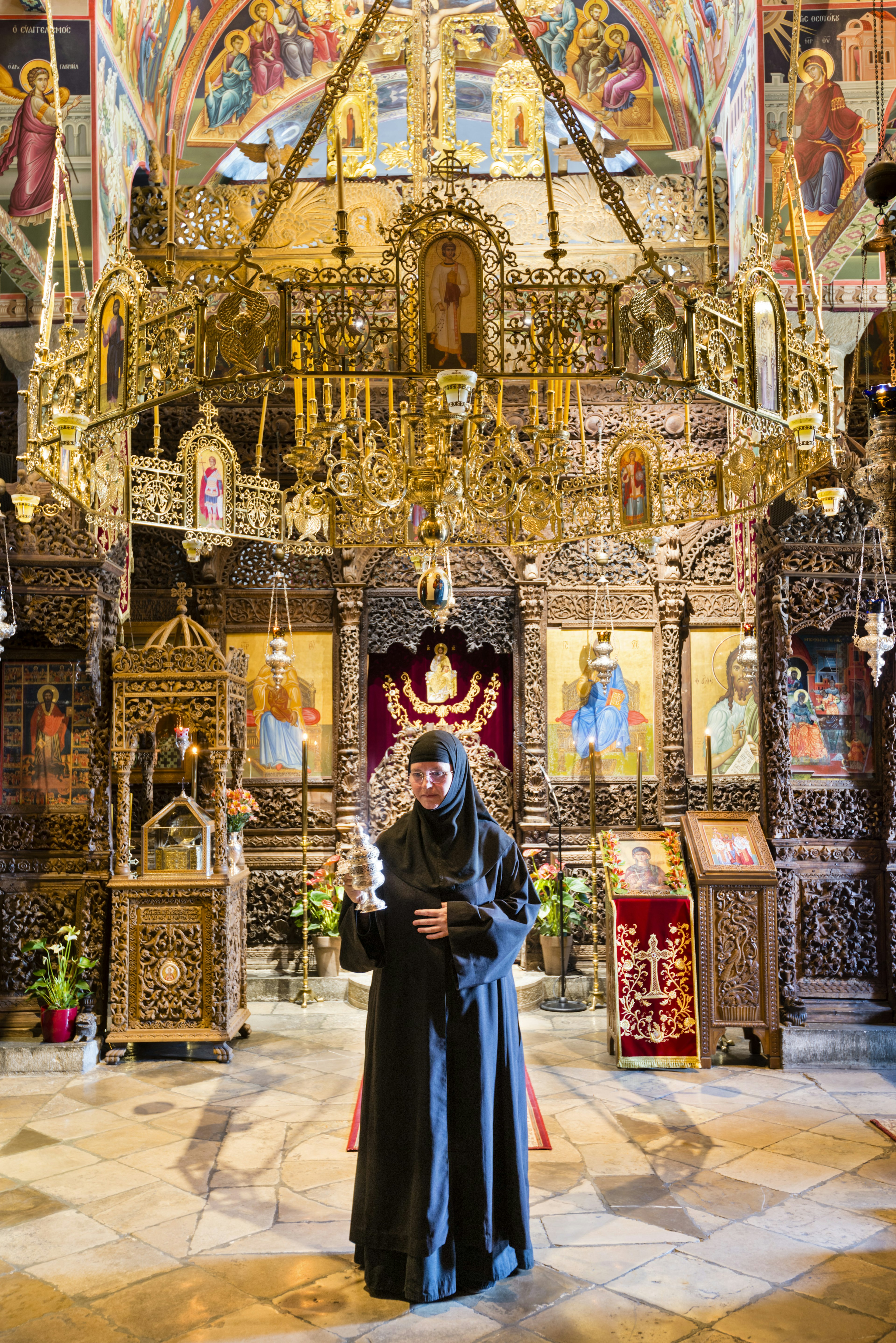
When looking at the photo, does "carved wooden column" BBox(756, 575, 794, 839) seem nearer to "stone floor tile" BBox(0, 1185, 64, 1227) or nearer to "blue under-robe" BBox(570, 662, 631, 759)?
"blue under-robe" BBox(570, 662, 631, 759)

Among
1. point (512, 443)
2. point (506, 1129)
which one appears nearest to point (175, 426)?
point (512, 443)

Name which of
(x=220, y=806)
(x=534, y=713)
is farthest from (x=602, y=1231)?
(x=534, y=713)

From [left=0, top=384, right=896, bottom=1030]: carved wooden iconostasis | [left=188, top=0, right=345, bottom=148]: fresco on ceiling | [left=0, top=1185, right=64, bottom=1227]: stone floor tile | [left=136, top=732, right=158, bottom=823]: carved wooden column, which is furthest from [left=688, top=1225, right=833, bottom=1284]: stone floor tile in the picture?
[left=188, top=0, right=345, bottom=148]: fresco on ceiling

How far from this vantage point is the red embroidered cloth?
Result: 6.61 metres

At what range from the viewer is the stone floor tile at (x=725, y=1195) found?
443 centimetres

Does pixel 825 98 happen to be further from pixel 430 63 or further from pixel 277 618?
pixel 277 618

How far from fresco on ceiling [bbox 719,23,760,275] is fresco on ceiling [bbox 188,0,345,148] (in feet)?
11.6

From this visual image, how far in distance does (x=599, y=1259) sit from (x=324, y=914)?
16.4ft

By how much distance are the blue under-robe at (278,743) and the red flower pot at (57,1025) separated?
9.61 ft

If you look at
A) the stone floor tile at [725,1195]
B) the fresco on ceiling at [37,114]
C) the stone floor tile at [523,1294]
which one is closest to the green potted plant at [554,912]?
the stone floor tile at [725,1195]

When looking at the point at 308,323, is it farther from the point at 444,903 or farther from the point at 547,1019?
the point at 547,1019

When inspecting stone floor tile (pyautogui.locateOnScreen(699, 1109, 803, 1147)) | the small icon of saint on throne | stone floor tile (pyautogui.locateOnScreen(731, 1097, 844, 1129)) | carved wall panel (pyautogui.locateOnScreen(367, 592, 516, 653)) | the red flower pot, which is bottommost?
stone floor tile (pyautogui.locateOnScreen(731, 1097, 844, 1129))

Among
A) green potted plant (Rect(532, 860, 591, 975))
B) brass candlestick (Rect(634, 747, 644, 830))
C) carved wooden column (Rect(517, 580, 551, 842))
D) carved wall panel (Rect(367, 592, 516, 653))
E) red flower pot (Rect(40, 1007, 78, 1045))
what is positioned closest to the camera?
red flower pot (Rect(40, 1007, 78, 1045))

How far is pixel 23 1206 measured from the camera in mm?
4523
